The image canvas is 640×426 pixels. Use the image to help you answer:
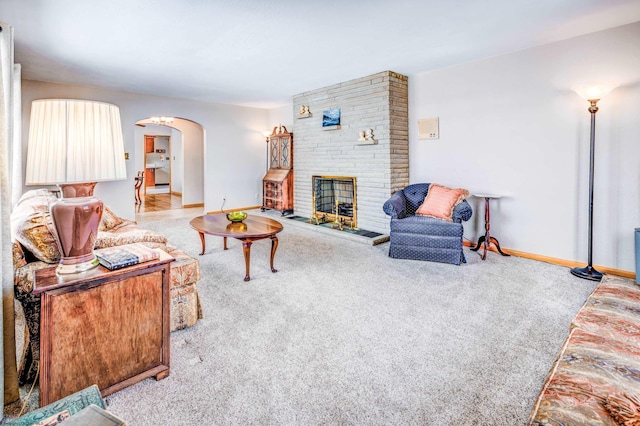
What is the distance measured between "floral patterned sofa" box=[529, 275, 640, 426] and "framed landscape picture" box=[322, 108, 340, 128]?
4.41 m

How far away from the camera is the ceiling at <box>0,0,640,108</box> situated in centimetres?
281

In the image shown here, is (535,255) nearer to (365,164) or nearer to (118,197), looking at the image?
(365,164)

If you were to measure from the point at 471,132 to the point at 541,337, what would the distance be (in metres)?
2.97

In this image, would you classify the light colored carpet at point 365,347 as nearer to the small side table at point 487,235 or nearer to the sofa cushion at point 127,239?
the small side table at point 487,235

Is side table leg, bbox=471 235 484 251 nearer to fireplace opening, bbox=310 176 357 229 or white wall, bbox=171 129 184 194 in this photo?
fireplace opening, bbox=310 176 357 229

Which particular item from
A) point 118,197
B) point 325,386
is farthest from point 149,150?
point 325,386

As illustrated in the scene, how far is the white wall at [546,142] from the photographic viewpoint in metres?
3.32

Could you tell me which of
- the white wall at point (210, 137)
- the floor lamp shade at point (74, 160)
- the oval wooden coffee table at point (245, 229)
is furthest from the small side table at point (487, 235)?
the white wall at point (210, 137)

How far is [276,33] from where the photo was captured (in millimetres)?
3336

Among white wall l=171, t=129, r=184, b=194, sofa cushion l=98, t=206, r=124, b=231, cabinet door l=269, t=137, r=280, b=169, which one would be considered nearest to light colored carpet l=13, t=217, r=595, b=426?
sofa cushion l=98, t=206, r=124, b=231

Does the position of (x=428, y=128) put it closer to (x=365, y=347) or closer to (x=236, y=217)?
(x=236, y=217)

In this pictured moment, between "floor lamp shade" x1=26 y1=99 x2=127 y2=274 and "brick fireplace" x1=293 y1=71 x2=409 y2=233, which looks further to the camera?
"brick fireplace" x1=293 y1=71 x2=409 y2=233

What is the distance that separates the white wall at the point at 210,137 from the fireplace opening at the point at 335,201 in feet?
7.79

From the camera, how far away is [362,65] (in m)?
4.52
